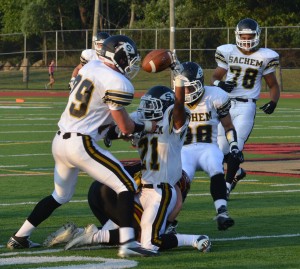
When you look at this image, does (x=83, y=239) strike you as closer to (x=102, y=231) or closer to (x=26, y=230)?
(x=102, y=231)

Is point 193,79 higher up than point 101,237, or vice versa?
point 193,79

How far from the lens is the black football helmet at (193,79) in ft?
29.2

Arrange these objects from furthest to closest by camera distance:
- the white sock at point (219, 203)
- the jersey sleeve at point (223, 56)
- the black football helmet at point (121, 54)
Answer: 1. the jersey sleeve at point (223, 56)
2. the white sock at point (219, 203)
3. the black football helmet at point (121, 54)

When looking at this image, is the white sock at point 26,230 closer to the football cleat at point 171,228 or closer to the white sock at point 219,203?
the football cleat at point 171,228

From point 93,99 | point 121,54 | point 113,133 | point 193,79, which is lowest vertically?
point 113,133

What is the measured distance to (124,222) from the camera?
733 centimetres

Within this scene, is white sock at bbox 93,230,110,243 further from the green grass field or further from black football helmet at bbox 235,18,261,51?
black football helmet at bbox 235,18,261,51

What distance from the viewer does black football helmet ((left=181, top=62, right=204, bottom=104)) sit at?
8.91 metres

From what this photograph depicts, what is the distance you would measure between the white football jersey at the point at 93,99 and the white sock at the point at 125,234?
2.32ft

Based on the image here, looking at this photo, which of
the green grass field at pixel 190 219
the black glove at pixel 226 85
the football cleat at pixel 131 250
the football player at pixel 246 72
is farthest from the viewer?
the football player at pixel 246 72

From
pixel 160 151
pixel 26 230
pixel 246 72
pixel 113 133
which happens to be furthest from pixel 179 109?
pixel 246 72

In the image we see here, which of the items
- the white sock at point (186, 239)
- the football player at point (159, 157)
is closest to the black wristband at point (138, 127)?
the football player at point (159, 157)

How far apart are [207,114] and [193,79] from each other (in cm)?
46

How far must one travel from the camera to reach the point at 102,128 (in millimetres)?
7562
